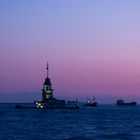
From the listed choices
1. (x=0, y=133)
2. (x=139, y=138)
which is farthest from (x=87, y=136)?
(x=0, y=133)

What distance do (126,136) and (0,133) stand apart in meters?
19.1

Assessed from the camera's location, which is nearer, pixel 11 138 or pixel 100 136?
pixel 11 138

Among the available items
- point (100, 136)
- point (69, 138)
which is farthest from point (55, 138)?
point (100, 136)

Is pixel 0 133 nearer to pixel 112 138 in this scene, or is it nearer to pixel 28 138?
pixel 28 138

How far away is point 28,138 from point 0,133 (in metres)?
9.85

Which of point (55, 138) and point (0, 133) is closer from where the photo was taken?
point (55, 138)

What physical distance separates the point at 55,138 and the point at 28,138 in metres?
3.82

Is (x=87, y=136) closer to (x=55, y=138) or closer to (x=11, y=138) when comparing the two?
(x=55, y=138)

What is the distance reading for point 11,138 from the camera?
8056 cm

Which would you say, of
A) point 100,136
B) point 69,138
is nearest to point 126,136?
point 100,136

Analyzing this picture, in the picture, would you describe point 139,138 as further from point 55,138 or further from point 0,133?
point 0,133

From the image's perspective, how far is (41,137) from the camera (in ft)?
277

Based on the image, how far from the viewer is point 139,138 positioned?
8269cm

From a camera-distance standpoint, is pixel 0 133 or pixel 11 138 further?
pixel 0 133
